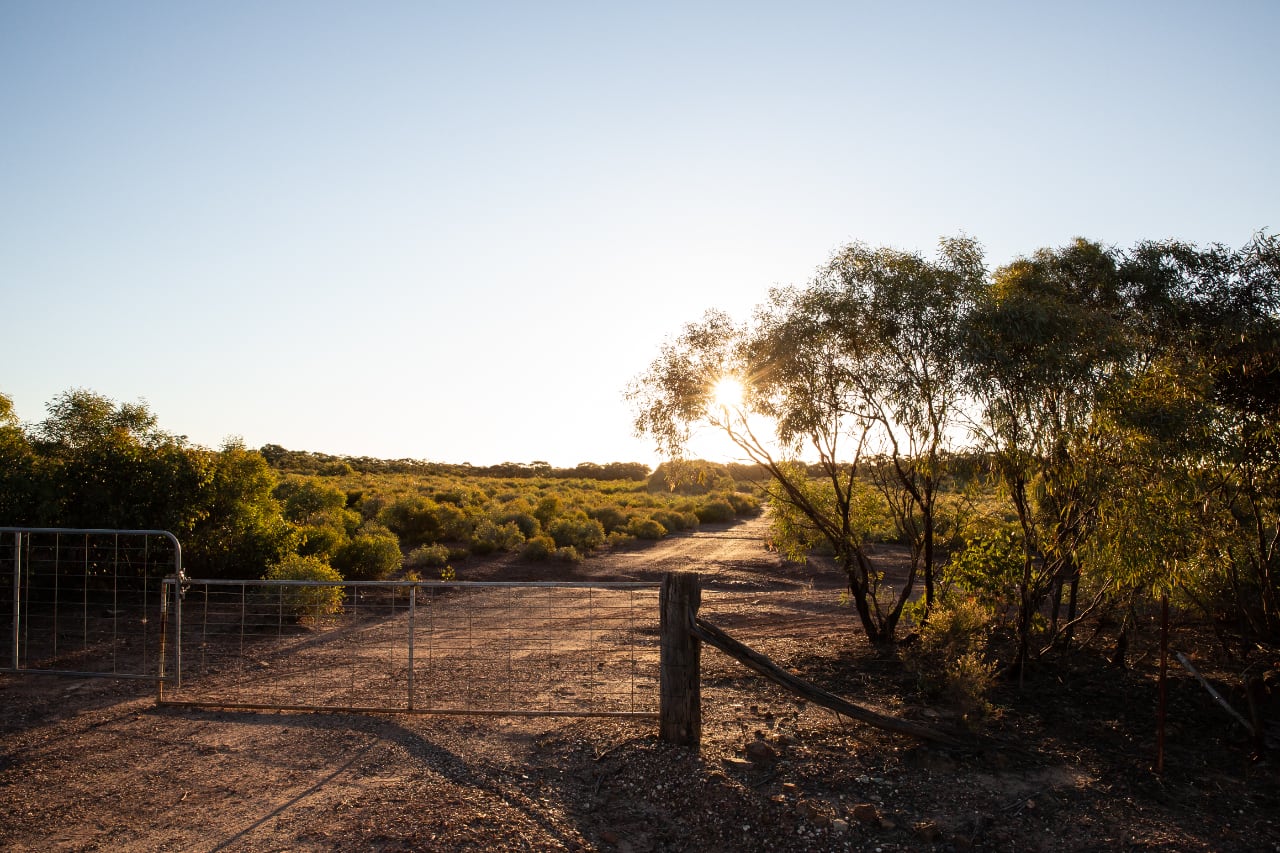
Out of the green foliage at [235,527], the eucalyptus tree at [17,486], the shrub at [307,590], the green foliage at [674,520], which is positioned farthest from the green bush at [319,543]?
the green foliage at [674,520]

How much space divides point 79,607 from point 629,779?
33.0ft

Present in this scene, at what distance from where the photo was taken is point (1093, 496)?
25.1 feet

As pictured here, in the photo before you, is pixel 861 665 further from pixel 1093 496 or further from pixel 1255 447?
pixel 1255 447

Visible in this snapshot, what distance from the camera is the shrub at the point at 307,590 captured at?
1254 cm

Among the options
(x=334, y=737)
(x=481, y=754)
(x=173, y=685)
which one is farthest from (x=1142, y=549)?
(x=173, y=685)

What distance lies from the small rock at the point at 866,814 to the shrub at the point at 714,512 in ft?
97.1

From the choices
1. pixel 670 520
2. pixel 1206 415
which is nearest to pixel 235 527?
pixel 1206 415

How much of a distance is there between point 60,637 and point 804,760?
996 centimetres

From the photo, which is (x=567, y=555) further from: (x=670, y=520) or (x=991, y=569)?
(x=991, y=569)

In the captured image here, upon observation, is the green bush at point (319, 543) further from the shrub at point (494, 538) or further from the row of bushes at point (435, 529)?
the shrub at point (494, 538)

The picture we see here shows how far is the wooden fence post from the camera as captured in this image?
6.61 meters

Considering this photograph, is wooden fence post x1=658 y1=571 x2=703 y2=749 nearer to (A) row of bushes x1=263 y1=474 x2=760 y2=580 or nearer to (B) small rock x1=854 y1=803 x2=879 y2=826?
(B) small rock x1=854 y1=803 x2=879 y2=826

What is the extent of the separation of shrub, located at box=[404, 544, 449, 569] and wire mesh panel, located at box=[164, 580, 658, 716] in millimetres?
3776

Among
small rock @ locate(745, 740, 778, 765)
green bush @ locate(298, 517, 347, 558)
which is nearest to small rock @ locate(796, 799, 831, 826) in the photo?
small rock @ locate(745, 740, 778, 765)
